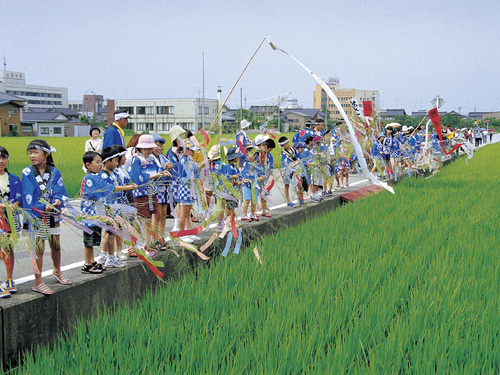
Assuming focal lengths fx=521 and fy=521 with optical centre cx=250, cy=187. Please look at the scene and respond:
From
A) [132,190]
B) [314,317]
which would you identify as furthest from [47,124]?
[314,317]

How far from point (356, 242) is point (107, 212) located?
8.43 ft

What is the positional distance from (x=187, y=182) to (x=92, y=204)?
3.38 feet

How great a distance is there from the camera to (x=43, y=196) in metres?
3.32

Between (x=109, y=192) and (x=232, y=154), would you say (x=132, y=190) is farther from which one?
(x=232, y=154)

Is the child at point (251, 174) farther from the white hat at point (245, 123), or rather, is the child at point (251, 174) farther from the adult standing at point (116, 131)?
the adult standing at point (116, 131)

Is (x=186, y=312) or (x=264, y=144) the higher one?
(x=264, y=144)

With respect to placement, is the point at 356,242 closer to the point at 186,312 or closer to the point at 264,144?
the point at 264,144

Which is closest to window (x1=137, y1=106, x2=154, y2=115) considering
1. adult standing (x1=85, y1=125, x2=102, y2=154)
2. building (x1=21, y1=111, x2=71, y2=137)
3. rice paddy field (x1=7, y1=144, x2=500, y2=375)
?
building (x1=21, y1=111, x2=71, y2=137)

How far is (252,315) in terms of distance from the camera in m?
3.14

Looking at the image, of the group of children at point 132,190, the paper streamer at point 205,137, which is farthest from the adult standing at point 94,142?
the paper streamer at point 205,137

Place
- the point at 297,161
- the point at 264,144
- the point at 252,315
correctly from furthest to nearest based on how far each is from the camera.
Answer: the point at 297,161 < the point at 264,144 < the point at 252,315

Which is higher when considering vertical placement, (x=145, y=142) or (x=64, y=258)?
(x=145, y=142)

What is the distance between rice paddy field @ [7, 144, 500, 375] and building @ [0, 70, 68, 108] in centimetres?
9301

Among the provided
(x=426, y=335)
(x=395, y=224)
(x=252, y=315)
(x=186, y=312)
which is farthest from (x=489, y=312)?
(x=395, y=224)
